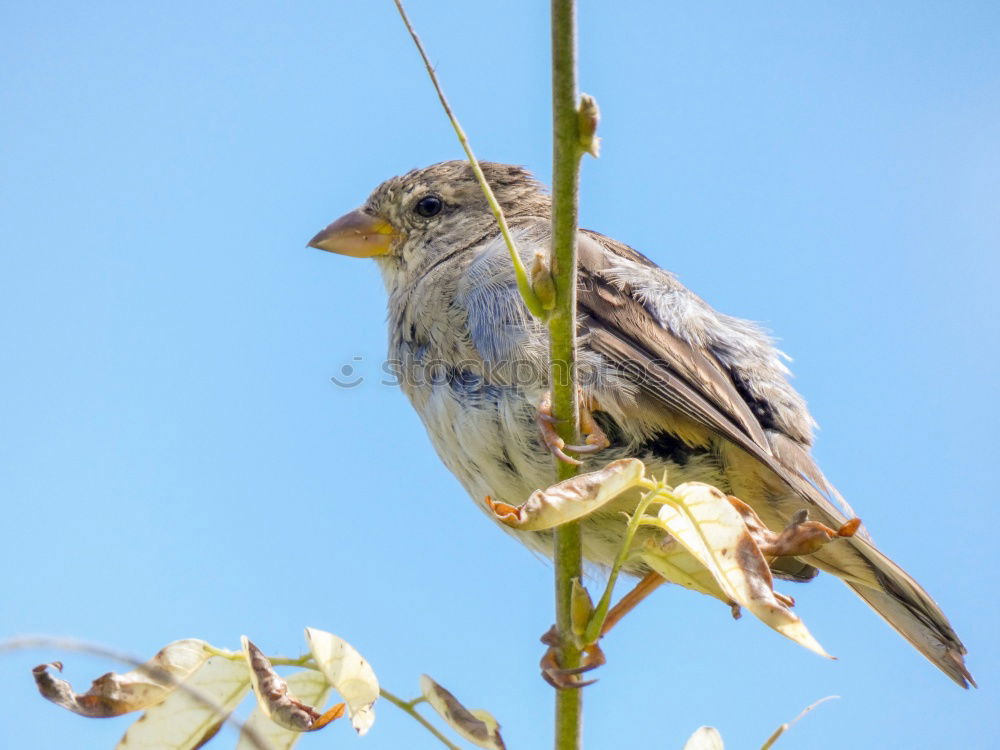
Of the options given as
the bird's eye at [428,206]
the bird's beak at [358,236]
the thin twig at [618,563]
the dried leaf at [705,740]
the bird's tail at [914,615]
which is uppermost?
the bird's eye at [428,206]

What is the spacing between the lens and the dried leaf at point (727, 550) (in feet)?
5.47

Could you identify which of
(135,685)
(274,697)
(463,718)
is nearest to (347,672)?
(274,697)

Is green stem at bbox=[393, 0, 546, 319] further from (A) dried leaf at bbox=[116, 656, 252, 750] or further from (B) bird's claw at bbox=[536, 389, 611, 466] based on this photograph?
(A) dried leaf at bbox=[116, 656, 252, 750]

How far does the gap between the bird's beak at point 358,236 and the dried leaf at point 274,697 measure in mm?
3265

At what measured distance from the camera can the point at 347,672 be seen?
1739 mm

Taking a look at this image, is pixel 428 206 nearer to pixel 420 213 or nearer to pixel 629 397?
pixel 420 213

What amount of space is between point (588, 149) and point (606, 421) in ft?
6.02

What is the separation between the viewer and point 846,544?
348cm

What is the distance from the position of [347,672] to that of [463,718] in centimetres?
23

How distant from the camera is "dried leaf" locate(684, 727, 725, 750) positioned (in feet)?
6.38

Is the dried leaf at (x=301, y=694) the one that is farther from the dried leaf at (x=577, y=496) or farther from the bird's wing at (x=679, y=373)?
the bird's wing at (x=679, y=373)

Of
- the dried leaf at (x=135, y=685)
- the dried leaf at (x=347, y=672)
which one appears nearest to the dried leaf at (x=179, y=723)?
the dried leaf at (x=135, y=685)

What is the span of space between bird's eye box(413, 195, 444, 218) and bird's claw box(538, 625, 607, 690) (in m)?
2.75

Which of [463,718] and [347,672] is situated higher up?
[347,672]
